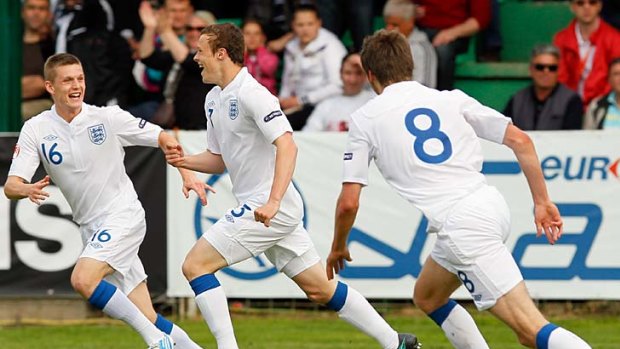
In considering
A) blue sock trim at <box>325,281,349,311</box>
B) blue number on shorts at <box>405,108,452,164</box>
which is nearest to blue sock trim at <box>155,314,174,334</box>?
blue sock trim at <box>325,281,349,311</box>

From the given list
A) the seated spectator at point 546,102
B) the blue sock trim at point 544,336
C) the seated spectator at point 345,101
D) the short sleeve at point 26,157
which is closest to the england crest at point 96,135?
the short sleeve at point 26,157

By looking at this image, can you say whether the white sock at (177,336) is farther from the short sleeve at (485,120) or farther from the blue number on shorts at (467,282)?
the short sleeve at (485,120)

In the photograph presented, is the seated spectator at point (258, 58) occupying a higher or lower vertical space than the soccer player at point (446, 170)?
lower

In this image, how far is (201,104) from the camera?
12906 mm

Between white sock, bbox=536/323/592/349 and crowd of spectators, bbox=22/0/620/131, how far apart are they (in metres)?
5.40

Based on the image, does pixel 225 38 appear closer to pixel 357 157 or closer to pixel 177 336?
pixel 357 157

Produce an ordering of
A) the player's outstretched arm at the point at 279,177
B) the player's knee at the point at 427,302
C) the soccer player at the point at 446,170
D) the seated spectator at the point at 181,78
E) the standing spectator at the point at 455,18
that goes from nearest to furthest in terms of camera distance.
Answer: the soccer player at the point at 446,170
the player's outstretched arm at the point at 279,177
the player's knee at the point at 427,302
the seated spectator at the point at 181,78
the standing spectator at the point at 455,18

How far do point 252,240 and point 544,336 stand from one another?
200cm

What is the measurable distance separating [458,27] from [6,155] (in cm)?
456

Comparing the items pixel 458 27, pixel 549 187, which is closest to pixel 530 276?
pixel 549 187

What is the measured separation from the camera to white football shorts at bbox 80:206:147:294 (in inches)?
340

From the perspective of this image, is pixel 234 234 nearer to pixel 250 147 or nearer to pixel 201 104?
pixel 250 147

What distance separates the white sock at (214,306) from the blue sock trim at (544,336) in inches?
79.8

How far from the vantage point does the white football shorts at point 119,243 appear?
28.4 ft
